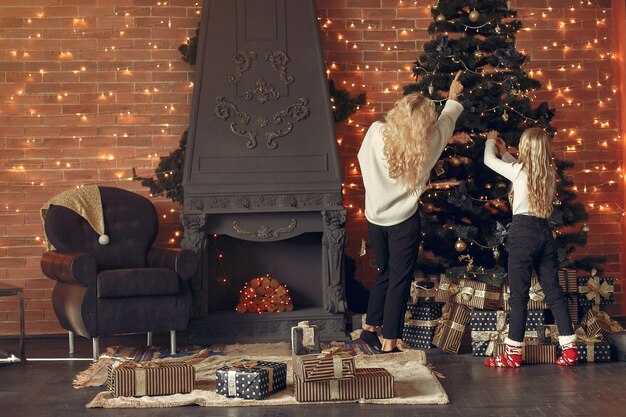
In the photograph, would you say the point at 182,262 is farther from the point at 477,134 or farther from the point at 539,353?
the point at 539,353

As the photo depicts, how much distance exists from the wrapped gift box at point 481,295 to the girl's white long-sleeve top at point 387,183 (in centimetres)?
71

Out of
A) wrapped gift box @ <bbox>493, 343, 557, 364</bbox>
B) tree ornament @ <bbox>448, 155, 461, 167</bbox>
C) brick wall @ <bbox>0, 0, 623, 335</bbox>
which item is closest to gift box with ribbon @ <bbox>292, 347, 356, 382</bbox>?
wrapped gift box @ <bbox>493, 343, 557, 364</bbox>

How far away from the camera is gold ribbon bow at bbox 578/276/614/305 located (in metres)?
6.01

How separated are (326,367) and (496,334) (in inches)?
69.0

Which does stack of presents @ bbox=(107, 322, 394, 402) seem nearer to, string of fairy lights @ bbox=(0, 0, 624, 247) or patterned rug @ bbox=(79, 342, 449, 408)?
patterned rug @ bbox=(79, 342, 449, 408)

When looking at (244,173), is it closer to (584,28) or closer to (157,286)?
(157,286)

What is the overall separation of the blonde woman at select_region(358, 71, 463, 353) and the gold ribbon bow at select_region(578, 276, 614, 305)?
4.07 ft

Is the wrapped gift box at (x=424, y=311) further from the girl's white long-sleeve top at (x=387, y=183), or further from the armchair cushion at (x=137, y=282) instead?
the armchair cushion at (x=137, y=282)

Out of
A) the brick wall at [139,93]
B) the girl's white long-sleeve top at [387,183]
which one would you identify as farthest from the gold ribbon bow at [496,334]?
the brick wall at [139,93]

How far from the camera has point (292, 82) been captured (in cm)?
695

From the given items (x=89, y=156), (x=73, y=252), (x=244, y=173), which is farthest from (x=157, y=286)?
(x=89, y=156)

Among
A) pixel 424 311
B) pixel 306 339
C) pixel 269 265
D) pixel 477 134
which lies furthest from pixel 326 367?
pixel 269 265

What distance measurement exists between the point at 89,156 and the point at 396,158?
306 cm

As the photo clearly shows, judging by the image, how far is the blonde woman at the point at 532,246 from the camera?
534 centimetres
